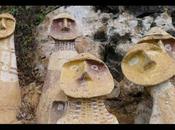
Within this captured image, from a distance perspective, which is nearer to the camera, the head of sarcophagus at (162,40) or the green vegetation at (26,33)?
the head of sarcophagus at (162,40)

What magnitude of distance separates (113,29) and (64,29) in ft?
1.43

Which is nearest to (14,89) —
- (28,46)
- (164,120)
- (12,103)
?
(12,103)

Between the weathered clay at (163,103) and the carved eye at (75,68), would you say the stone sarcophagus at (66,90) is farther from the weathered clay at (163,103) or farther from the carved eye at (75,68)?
the weathered clay at (163,103)

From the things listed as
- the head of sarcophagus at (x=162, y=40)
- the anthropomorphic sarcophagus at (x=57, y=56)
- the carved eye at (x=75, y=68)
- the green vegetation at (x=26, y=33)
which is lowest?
the green vegetation at (x=26, y=33)

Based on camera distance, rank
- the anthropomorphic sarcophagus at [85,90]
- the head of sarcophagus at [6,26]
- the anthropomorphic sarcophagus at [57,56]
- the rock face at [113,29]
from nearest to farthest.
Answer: the anthropomorphic sarcophagus at [85,90]
the anthropomorphic sarcophagus at [57,56]
the head of sarcophagus at [6,26]
the rock face at [113,29]

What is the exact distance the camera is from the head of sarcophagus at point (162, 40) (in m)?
2.67

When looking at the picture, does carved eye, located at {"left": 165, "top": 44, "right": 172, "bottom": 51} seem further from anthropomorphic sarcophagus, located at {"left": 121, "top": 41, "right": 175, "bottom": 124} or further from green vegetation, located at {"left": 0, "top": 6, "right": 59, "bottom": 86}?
green vegetation, located at {"left": 0, "top": 6, "right": 59, "bottom": 86}

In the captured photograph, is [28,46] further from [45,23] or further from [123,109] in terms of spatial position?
[123,109]

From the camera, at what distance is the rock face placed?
3066 mm

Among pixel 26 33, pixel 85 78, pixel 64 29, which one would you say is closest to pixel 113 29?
pixel 64 29

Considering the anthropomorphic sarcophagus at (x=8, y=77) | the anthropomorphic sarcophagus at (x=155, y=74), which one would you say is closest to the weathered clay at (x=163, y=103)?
the anthropomorphic sarcophagus at (x=155, y=74)

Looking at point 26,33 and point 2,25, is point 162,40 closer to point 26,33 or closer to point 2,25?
point 2,25

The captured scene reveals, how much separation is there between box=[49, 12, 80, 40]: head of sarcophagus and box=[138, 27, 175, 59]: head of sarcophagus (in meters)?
0.35

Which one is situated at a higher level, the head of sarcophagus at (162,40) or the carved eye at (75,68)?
the head of sarcophagus at (162,40)
